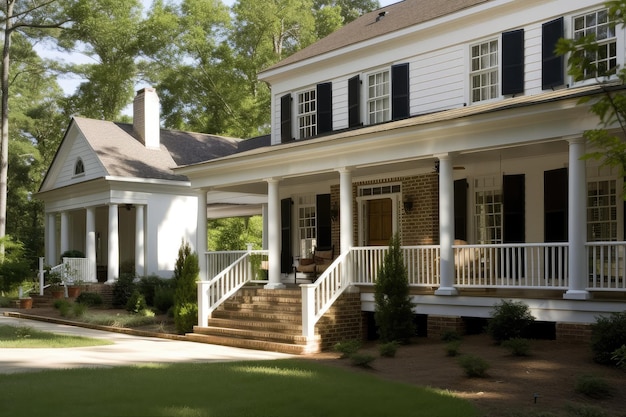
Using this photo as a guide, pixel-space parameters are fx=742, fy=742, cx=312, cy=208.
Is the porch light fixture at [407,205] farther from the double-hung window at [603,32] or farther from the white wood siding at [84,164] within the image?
the white wood siding at [84,164]

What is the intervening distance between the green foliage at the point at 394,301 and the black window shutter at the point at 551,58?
446 cm

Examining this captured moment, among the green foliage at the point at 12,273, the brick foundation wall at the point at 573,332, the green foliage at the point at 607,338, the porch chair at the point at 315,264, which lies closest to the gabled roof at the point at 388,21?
the porch chair at the point at 315,264

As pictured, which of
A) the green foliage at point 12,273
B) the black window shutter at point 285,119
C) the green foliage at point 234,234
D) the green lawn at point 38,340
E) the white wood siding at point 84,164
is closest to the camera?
the green lawn at point 38,340

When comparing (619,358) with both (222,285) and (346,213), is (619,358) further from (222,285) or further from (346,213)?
(222,285)

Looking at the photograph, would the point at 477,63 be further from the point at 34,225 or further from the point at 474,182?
the point at 34,225

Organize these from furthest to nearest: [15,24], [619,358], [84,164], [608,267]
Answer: [15,24] → [84,164] → [608,267] → [619,358]

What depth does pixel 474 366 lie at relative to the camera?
10.0 metres

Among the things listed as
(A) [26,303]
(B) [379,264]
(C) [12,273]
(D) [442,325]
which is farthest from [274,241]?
(C) [12,273]

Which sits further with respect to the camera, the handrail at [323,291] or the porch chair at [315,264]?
the porch chair at [315,264]

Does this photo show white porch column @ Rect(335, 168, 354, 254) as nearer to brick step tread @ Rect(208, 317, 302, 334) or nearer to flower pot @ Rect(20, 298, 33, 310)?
brick step tread @ Rect(208, 317, 302, 334)

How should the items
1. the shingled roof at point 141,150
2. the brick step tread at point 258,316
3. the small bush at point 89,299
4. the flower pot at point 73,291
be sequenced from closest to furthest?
1. the brick step tread at point 258,316
2. the small bush at point 89,299
3. the flower pot at point 73,291
4. the shingled roof at point 141,150

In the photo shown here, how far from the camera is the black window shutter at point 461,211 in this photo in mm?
16891

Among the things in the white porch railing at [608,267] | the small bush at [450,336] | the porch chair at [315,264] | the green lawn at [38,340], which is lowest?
the green lawn at [38,340]

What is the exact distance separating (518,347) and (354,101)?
9264 mm
